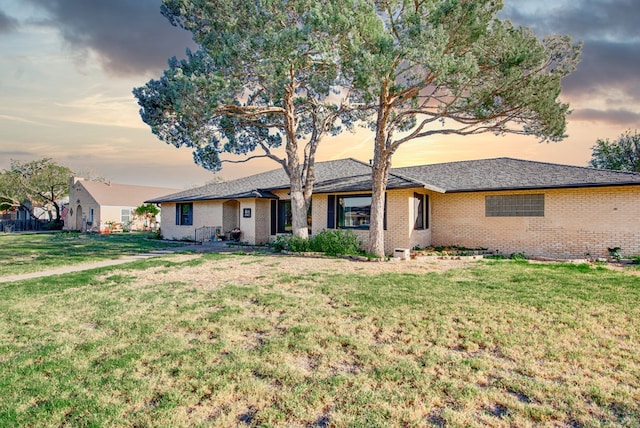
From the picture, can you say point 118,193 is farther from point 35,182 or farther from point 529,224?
point 529,224

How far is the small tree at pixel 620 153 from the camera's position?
101 ft

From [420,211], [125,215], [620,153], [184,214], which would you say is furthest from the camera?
[125,215]

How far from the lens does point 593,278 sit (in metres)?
8.43

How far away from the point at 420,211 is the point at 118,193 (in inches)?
1229

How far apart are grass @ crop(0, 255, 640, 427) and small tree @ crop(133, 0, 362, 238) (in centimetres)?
753

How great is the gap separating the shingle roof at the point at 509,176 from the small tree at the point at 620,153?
21.8 metres

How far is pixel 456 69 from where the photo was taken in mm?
10008

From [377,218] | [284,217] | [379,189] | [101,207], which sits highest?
[101,207]

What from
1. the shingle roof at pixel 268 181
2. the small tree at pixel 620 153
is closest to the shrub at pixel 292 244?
the shingle roof at pixel 268 181

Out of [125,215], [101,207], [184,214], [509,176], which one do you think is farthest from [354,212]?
[125,215]

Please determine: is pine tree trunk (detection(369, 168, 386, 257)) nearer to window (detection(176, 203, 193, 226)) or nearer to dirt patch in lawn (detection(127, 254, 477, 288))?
dirt patch in lawn (detection(127, 254, 477, 288))

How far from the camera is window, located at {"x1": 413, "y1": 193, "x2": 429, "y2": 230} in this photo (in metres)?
14.7

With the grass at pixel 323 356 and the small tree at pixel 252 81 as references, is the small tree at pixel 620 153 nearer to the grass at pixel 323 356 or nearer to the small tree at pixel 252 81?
the small tree at pixel 252 81

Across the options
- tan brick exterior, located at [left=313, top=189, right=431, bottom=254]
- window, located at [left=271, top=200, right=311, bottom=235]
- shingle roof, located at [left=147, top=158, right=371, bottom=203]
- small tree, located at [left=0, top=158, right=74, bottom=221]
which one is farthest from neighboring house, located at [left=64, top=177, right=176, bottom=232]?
tan brick exterior, located at [left=313, top=189, right=431, bottom=254]
